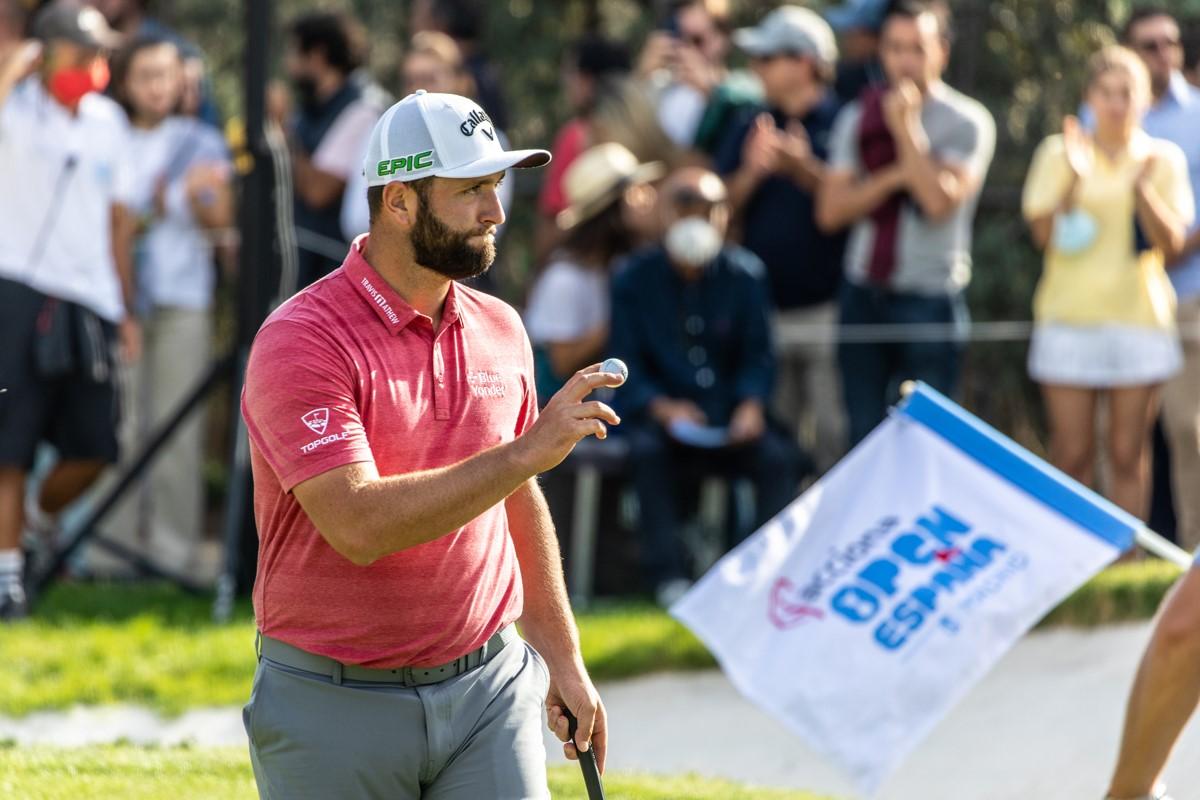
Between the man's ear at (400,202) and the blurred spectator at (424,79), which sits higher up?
the man's ear at (400,202)

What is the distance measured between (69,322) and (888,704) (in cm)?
422

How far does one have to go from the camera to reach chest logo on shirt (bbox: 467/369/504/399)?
12.9ft

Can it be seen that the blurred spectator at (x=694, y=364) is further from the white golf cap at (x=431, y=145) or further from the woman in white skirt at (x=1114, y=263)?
the white golf cap at (x=431, y=145)

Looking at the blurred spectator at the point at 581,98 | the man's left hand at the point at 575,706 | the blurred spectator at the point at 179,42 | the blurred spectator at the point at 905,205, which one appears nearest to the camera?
the man's left hand at the point at 575,706

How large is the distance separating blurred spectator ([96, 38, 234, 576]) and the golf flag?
4497 mm

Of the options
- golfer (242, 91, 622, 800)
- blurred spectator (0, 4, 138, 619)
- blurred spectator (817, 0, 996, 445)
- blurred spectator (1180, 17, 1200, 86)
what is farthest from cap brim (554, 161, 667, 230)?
golfer (242, 91, 622, 800)

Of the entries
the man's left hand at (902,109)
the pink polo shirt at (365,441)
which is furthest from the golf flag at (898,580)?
the man's left hand at (902,109)

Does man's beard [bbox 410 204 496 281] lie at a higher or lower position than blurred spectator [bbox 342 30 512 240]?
higher

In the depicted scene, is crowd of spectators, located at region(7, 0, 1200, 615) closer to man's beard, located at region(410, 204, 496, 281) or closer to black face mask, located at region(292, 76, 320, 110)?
black face mask, located at region(292, 76, 320, 110)

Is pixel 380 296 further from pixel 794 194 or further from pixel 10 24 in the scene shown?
pixel 794 194

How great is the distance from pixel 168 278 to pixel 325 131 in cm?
112

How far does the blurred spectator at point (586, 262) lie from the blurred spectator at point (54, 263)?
2018 mm


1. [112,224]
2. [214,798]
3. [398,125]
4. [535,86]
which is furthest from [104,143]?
[535,86]

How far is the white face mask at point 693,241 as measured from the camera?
8914 millimetres
